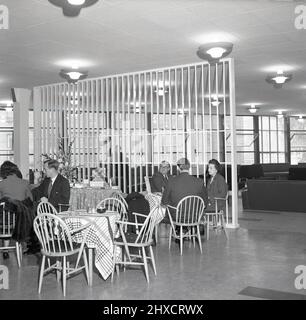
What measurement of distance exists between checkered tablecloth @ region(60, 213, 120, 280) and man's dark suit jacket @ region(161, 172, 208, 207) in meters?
1.50

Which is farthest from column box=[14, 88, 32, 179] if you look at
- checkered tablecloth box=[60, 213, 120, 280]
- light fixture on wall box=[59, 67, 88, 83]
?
checkered tablecloth box=[60, 213, 120, 280]

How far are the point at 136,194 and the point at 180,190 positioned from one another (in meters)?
1.09

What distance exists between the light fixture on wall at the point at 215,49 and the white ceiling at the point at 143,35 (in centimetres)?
13

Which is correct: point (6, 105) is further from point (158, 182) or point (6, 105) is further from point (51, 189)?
point (51, 189)

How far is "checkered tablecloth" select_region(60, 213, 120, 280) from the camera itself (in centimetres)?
427

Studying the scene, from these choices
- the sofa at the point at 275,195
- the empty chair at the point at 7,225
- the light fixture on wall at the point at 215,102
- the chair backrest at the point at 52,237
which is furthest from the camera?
the sofa at the point at 275,195

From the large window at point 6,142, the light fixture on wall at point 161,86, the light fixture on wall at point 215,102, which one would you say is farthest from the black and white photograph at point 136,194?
the large window at point 6,142

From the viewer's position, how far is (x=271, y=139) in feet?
60.7

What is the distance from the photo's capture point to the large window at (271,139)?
720 inches

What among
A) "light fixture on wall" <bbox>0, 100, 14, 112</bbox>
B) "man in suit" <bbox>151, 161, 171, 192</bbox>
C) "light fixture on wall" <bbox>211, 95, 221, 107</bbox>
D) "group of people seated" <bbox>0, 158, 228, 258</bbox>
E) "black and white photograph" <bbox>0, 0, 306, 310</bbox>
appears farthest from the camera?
"light fixture on wall" <bbox>0, 100, 14, 112</bbox>

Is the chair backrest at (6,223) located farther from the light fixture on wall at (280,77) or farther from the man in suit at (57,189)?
the light fixture on wall at (280,77)

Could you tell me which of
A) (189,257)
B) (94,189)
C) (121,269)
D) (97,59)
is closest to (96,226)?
(121,269)

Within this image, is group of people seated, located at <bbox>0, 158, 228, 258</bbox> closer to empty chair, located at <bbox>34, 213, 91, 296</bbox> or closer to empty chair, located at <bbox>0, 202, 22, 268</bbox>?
empty chair, located at <bbox>0, 202, 22, 268</bbox>
